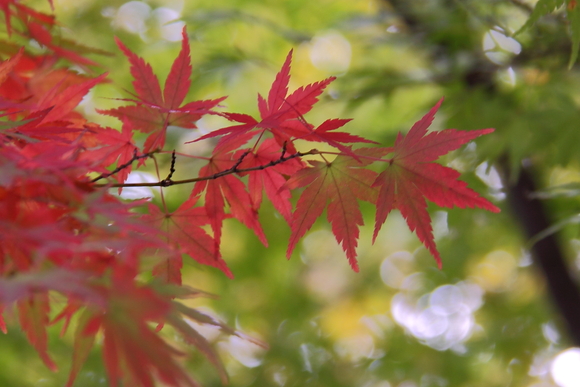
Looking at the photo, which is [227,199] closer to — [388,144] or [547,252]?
[388,144]

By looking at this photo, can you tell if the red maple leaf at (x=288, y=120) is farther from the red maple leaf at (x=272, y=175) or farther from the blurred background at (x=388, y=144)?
the blurred background at (x=388, y=144)

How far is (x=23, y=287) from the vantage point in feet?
1.25

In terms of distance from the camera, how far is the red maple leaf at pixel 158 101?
727mm

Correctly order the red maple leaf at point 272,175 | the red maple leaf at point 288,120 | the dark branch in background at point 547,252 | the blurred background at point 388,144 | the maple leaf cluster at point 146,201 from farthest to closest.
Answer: the dark branch in background at point 547,252 < the blurred background at point 388,144 < the red maple leaf at point 272,175 < the red maple leaf at point 288,120 < the maple leaf cluster at point 146,201

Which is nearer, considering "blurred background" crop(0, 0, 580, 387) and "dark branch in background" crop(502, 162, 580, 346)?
"blurred background" crop(0, 0, 580, 387)

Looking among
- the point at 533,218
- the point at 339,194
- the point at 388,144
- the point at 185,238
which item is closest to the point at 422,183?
the point at 339,194

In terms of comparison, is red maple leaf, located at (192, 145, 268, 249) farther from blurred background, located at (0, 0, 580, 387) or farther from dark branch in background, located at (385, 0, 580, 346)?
dark branch in background, located at (385, 0, 580, 346)

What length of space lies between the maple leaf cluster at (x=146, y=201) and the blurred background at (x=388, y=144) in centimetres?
45

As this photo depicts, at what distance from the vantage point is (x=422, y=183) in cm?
68

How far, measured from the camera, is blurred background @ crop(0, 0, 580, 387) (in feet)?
4.90

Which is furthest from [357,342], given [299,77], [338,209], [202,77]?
[338,209]

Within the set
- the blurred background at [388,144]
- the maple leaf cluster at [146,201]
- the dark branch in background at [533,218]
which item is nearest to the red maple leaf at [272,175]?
the maple leaf cluster at [146,201]

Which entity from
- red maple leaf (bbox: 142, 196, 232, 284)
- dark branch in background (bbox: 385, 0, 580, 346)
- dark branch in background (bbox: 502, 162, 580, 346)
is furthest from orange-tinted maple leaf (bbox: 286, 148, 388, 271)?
dark branch in background (bbox: 502, 162, 580, 346)

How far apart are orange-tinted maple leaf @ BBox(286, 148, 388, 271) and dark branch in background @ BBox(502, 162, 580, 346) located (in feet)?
3.84
